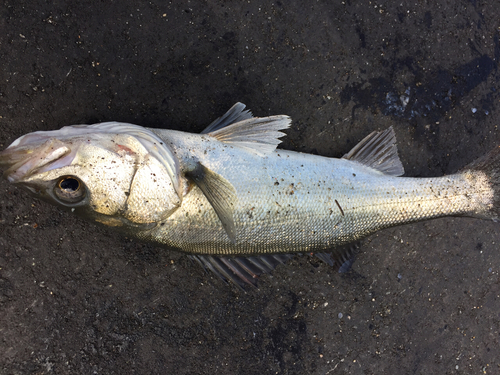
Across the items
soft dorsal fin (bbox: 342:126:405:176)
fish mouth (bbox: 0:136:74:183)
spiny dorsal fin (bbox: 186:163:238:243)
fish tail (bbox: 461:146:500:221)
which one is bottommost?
fish tail (bbox: 461:146:500:221)

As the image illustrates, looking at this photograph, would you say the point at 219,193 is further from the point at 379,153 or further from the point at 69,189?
the point at 379,153

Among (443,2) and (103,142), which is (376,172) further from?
(103,142)

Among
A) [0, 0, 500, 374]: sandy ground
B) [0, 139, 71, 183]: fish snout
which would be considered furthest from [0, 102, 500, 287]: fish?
[0, 0, 500, 374]: sandy ground

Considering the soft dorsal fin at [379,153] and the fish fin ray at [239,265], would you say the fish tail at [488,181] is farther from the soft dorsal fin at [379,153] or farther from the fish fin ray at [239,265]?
the fish fin ray at [239,265]

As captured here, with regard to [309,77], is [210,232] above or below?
below

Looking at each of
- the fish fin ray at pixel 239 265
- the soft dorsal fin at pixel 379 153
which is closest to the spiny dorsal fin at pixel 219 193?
the fish fin ray at pixel 239 265

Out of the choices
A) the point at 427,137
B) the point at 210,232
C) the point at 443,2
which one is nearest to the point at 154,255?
the point at 210,232

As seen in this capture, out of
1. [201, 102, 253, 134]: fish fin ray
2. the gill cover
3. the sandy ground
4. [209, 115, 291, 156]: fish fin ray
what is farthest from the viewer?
the sandy ground

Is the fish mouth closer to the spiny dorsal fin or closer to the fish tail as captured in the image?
the spiny dorsal fin
